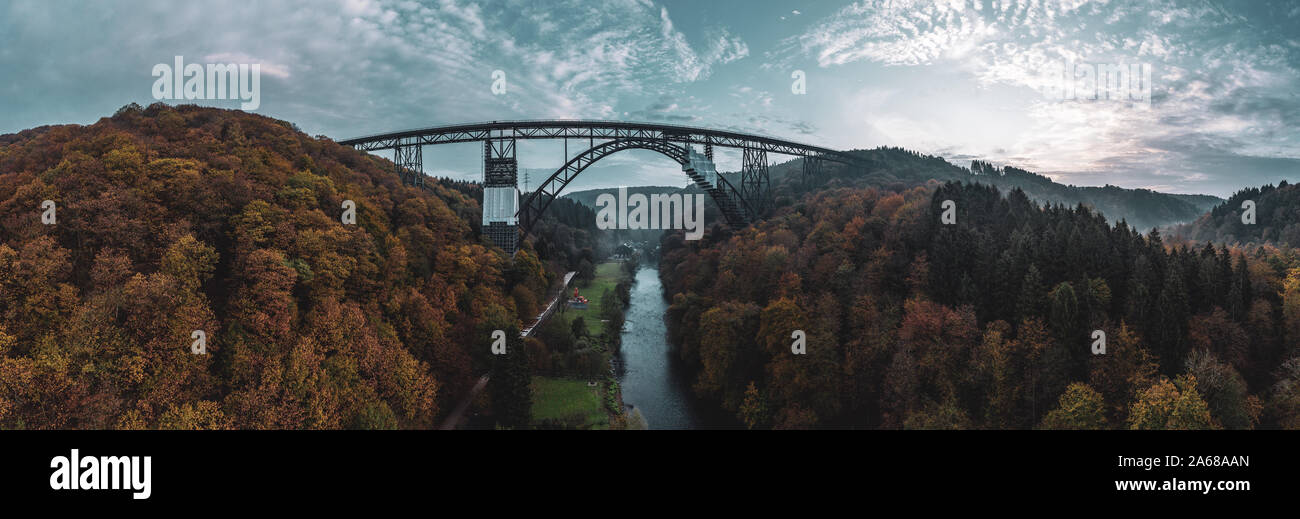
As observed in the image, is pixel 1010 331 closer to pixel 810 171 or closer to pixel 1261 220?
pixel 1261 220

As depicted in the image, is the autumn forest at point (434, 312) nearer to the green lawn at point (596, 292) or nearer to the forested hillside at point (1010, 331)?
the forested hillside at point (1010, 331)

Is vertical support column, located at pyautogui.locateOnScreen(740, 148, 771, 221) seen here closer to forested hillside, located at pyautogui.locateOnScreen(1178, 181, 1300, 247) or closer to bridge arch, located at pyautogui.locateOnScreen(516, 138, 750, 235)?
bridge arch, located at pyautogui.locateOnScreen(516, 138, 750, 235)

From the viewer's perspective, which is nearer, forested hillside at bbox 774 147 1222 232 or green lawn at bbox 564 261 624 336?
green lawn at bbox 564 261 624 336

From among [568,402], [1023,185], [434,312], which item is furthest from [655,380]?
[1023,185]

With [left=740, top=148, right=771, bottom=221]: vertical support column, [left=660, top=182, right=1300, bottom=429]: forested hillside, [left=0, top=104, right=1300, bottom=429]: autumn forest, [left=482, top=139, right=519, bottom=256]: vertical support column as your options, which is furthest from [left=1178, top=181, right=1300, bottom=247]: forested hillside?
[left=482, top=139, right=519, bottom=256]: vertical support column
